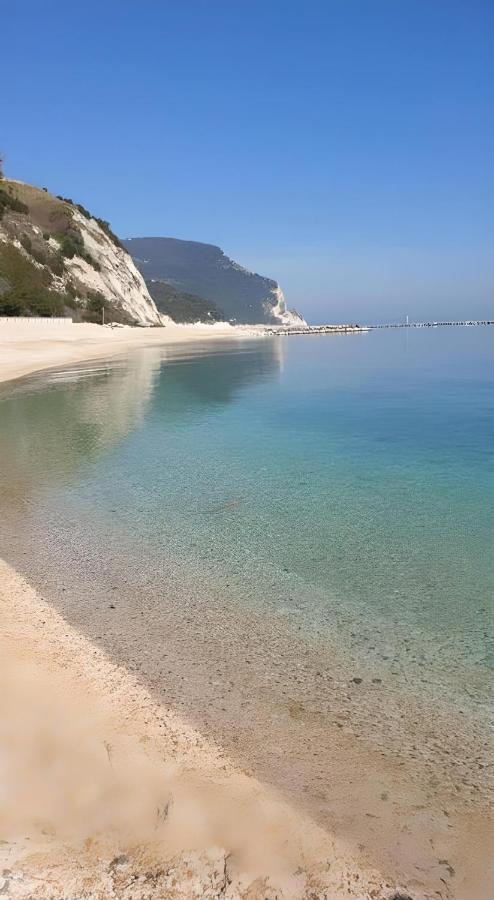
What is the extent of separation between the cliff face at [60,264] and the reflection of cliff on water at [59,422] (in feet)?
128

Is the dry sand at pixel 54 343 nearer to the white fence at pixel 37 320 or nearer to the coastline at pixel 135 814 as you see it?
the white fence at pixel 37 320

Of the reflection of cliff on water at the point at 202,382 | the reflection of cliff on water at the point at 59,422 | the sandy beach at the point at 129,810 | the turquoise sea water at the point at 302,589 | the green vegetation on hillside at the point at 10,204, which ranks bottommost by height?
the reflection of cliff on water at the point at 202,382

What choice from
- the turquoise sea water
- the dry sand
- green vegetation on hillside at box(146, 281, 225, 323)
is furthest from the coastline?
green vegetation on hillside at box(146, 281, 225, 323)

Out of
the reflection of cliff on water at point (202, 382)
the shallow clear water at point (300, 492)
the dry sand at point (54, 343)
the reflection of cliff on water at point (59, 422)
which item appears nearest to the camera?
the shallow clear water at point (300, 492)

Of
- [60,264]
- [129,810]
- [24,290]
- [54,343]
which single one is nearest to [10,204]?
[60,264]

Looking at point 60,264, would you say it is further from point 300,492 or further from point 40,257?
point 300,492

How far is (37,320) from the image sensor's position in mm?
62469

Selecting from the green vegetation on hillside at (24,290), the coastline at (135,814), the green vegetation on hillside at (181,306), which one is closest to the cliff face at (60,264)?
the green vegetation on hillside at (24,290)

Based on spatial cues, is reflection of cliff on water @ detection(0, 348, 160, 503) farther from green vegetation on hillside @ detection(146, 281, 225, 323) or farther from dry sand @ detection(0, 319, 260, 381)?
green vegetation on hillside @ detection(146, 281, 225, 323)

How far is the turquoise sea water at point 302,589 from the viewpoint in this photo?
405 centimetres

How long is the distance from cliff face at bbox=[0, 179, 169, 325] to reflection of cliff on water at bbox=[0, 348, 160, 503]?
128 feet

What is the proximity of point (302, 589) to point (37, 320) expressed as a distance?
61.9 m

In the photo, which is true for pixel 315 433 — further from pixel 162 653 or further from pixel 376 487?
pixel 162 653

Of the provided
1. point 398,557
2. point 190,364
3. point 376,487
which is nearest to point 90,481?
point 376,487
